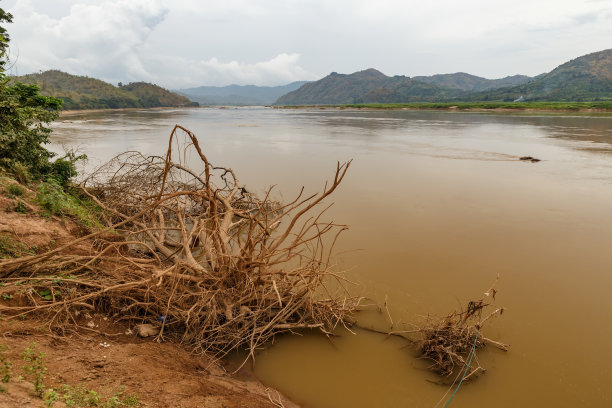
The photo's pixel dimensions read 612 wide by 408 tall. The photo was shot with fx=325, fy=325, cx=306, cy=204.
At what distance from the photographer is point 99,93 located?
88875mm

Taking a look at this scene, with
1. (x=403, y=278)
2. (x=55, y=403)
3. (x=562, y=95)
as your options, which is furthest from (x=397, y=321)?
(x=562, y=95)

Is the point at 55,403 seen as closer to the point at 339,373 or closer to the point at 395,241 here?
the point at 339,373

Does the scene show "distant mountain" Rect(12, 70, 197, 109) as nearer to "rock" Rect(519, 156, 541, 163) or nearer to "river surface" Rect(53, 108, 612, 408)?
"river surface" Rect(53, 108, 612, 408)

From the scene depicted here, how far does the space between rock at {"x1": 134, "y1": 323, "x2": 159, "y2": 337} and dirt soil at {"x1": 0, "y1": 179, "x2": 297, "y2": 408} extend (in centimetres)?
6

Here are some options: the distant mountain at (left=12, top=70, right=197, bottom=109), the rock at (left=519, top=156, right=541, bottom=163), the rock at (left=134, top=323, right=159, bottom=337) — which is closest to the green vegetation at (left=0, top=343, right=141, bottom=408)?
the rock at (left=134, top=323, right=159, bottom=337)

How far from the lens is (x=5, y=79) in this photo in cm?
794

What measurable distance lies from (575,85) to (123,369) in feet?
402

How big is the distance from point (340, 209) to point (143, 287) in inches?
222

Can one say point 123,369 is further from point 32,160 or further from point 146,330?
point 32,160

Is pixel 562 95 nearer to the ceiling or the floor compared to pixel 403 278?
nearer to the ceiling

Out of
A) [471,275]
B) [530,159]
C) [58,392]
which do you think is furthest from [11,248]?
[530,159]

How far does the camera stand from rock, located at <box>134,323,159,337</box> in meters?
3.68

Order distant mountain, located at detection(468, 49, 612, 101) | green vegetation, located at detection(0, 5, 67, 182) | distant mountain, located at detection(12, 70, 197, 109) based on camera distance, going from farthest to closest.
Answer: distant mountain, located at detection(468, 49, 612, 101)
distant mountain, located at detection(12, 70, 197, 109)
green vegetation, located at detection(0, 5, 67, 182)

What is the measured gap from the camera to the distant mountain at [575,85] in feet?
276
